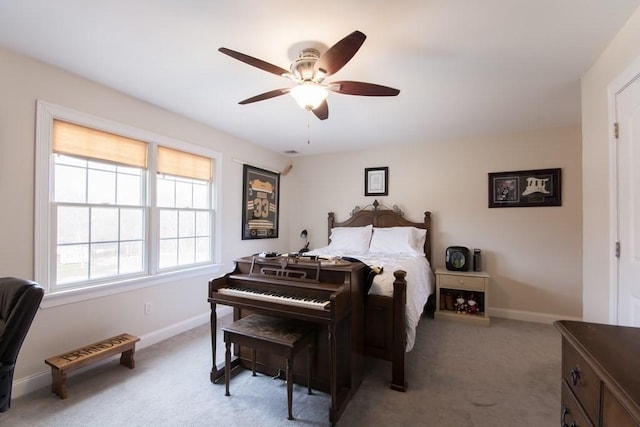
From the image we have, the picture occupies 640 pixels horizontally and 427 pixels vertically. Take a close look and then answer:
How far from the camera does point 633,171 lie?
1.59 meters

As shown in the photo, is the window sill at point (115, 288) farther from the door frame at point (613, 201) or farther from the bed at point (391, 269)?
the door frame at point (613, 201)

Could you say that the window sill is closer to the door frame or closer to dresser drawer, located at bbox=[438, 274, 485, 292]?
dresser drawer, located at bbox=[438, 274, 485, 292]

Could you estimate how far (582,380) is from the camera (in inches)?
37.3

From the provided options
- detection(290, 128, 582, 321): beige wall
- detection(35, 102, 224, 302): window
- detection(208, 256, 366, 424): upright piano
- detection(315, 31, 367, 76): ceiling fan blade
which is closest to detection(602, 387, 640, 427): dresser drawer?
detection(208, 256, 366, 424): upright piano

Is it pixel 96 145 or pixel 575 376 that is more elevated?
pixel 96 145

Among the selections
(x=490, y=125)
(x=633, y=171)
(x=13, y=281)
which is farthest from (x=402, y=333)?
(x=490, y=125)

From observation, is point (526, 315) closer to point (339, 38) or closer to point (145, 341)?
point (339, 38)

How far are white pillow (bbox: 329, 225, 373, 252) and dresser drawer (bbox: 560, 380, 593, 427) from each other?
2.77 metres

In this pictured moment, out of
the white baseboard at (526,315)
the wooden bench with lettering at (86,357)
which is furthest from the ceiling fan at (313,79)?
the white baseboard at (526,315)

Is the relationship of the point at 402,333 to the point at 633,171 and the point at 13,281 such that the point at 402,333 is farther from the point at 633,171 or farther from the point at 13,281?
the point at 13,281

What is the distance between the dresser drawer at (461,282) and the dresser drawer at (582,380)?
2464mm

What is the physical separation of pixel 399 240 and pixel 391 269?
1.21m

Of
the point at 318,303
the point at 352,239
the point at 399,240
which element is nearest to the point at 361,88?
the point at 318,303

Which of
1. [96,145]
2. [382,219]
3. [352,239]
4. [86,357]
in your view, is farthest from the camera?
[382,219]
